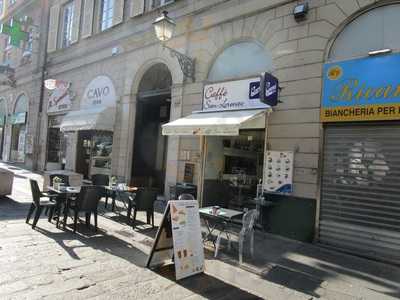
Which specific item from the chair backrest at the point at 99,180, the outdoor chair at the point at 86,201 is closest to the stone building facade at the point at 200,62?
the chair backrest at the point at 99,180

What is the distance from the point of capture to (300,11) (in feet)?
25.1

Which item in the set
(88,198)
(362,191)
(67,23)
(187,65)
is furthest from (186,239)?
(67,23)

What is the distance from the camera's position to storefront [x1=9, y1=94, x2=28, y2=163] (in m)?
20.4

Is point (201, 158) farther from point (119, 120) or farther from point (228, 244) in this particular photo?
point (119, 120)

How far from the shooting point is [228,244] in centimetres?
636

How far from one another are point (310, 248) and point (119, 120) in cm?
843

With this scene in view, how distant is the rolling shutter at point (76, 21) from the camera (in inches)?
612

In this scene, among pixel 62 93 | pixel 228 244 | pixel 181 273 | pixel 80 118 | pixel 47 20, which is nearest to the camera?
pixel 181 273

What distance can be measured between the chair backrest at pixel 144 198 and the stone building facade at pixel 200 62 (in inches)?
88.5

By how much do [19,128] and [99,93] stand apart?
34.1 ft

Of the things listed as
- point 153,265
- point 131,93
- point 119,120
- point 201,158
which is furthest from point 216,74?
→ point 153,265

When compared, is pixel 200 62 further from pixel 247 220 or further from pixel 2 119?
pixel 2 119

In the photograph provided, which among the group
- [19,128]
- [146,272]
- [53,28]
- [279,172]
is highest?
[53,28]

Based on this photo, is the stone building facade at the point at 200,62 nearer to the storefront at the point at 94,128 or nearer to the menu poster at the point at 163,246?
the storefront at the point at 94,128
